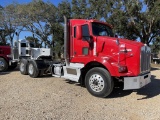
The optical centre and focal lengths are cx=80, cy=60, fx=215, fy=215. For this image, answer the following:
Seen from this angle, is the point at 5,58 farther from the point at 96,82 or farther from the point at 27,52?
the point at 96,82

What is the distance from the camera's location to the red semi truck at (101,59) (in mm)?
7211

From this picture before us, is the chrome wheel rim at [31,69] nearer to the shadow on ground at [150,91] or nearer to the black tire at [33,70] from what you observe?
the black tire at [33,70]

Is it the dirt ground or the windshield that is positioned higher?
the windshield

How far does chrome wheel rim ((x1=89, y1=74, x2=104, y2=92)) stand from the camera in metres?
7.54

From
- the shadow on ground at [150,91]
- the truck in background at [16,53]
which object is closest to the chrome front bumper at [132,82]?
the shadow on ground at [150,91]

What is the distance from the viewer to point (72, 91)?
328 inches

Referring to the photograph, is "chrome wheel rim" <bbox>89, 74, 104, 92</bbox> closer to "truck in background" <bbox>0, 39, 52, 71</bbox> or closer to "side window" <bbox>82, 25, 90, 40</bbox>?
"side window" <bbox>82, 25, 90, 40</bbox>

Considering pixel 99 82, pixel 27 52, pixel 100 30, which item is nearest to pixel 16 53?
pixel 27 52

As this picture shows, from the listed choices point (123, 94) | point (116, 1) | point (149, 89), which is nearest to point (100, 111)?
point (123, 94)


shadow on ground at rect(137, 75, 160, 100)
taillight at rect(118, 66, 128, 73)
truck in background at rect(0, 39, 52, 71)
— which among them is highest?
truck in background at rect(0, 39, 52, 71)

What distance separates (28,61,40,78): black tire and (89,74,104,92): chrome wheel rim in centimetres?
444

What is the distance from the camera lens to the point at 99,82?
7.58 meters

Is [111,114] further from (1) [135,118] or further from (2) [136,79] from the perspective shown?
(2) [136,79]

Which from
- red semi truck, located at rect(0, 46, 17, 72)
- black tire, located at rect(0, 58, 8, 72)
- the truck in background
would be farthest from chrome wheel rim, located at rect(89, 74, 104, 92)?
black tire, located at rect(0, 58, 8, 72)
